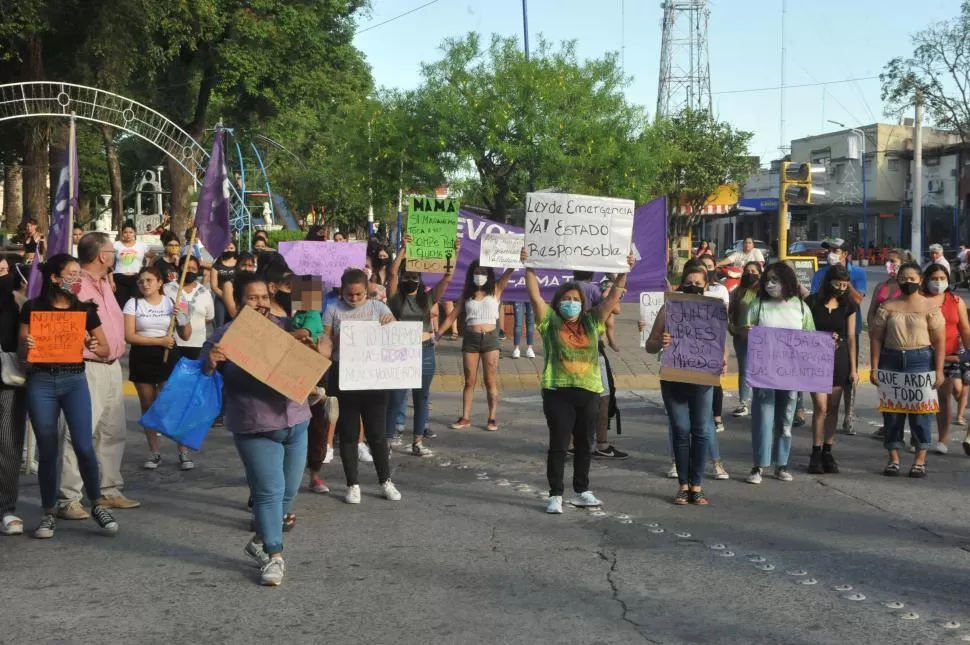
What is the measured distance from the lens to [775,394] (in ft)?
29.5

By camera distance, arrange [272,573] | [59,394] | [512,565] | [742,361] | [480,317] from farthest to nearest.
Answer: [742,361], [480,317], [59,394], [512,565], [272,573]

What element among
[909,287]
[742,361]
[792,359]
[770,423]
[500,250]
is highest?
[500,250]

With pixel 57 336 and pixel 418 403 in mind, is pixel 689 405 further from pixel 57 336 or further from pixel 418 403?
pixel 57 336

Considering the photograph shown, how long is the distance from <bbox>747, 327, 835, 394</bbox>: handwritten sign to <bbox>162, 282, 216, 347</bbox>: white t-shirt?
4.61 m

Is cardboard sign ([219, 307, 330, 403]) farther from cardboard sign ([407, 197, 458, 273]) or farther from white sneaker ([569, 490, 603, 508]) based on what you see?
cardboard sign ([407, 197, 458, 273])

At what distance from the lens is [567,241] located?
876 cm

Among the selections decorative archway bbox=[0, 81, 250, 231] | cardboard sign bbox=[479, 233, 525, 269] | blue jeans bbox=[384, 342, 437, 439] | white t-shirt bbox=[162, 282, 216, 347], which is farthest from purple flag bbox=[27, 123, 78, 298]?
decorative archway bbox=[0, 81, 250, 231]

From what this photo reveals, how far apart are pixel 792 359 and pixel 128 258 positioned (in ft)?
31.2

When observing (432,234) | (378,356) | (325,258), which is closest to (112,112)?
(325,258)

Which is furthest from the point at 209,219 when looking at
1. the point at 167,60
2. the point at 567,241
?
the point at 167,60

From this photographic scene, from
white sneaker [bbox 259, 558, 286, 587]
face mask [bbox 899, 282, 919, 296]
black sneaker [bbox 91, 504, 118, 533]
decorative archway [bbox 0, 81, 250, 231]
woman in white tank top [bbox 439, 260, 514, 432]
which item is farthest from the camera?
decorative archway [bbox 0, 81, 250, 231]

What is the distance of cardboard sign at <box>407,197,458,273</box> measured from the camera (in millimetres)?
10547

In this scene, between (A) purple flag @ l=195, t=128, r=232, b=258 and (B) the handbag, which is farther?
(A) purple flag @ l=195, t=128, r=232, b=258

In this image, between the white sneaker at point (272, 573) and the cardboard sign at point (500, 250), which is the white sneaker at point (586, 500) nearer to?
the white sneaker at point (272, 573)
